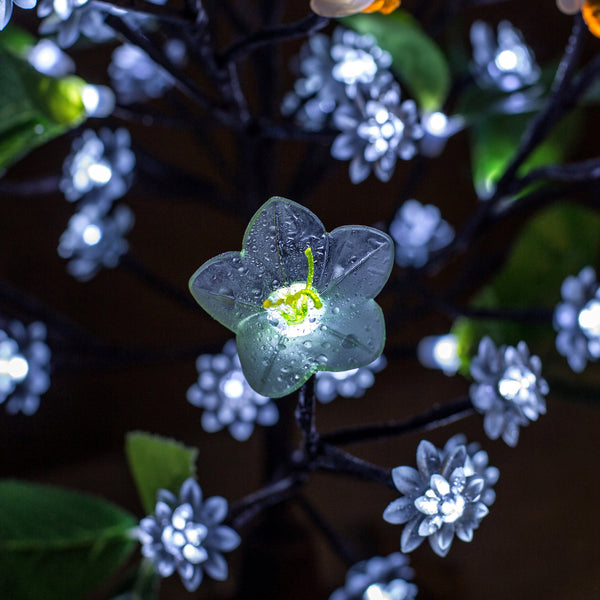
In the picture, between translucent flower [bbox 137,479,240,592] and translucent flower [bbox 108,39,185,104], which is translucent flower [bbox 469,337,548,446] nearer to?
translucent flower [bbox 137,479,240,592]

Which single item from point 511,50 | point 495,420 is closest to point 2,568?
point 495,420

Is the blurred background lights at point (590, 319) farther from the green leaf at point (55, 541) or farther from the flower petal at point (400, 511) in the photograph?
the green leaf at point (55, 541)

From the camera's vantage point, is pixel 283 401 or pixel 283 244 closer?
pixel 283 244

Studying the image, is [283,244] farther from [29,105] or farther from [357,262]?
[29,105]

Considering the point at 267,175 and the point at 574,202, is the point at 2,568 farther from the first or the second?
the point at 574,202

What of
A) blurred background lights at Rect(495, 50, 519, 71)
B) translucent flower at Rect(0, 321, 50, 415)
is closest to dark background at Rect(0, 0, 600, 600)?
translucent flower at Rect(0, 321, 50, 415)

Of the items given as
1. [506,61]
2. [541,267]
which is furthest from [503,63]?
[541,267]

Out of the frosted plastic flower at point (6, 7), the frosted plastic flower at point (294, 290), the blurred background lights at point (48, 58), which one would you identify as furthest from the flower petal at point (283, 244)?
the blurred background lights at point (48, 58)
